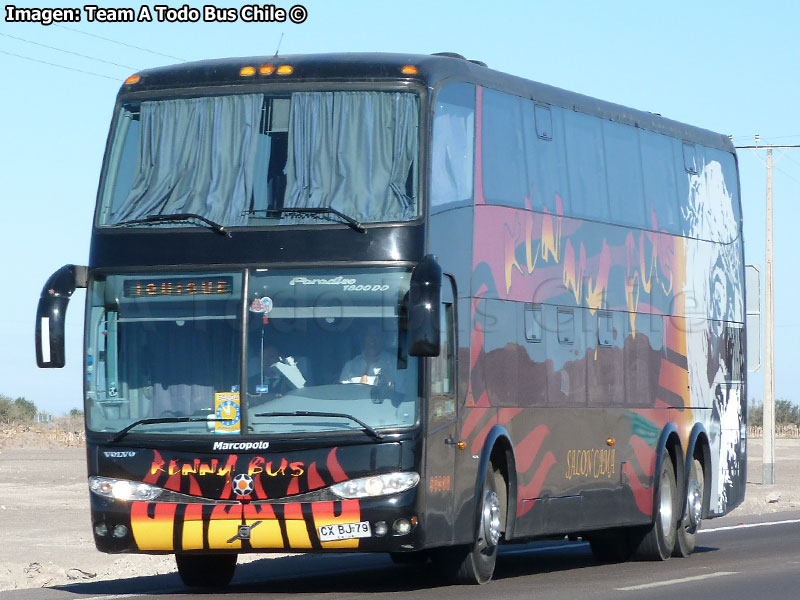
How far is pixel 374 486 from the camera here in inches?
527

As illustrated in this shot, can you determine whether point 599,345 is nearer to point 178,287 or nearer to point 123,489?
point 178,287

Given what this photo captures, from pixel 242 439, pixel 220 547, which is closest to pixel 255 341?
pixel 242 439

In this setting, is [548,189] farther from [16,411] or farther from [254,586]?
[16,411]

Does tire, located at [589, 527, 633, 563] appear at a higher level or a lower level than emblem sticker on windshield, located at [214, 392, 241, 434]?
lower

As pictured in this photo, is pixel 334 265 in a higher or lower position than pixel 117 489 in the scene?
higher

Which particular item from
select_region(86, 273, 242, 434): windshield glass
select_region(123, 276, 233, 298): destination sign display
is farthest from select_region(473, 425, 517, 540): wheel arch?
select_region(123, 276, 233, 298): destination sign display

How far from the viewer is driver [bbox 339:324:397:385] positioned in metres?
13.5

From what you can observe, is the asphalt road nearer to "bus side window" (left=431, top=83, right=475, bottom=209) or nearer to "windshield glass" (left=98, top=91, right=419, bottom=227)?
"windshield glass" (left=98, top=91, right=419, bottom=227)

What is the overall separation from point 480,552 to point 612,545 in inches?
189

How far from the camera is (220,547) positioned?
13516 mm

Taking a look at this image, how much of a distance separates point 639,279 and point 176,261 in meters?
6.35

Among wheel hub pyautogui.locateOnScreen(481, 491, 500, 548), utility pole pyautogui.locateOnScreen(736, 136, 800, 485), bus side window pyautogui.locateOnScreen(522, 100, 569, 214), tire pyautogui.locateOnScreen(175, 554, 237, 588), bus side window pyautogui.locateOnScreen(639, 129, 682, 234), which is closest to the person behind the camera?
wheel hub pyautogui.locateOnScreen(481, 491, 500, 548)

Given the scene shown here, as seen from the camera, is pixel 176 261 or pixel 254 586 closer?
pixel 176 261

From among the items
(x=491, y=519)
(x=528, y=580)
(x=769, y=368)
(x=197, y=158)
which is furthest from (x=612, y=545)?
(x=769, y=368)
